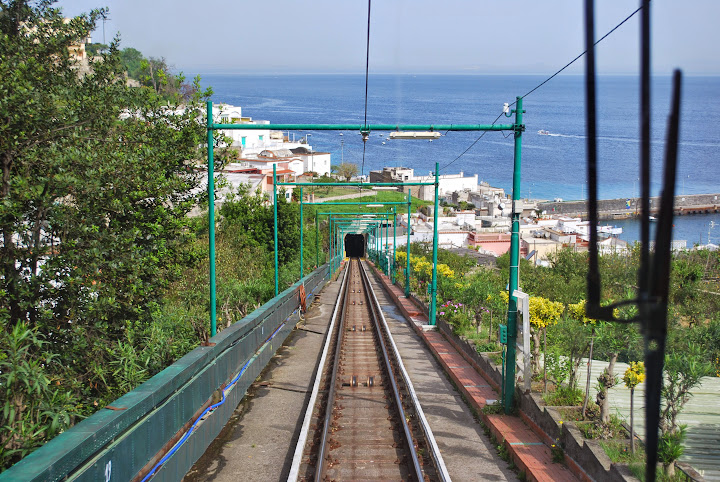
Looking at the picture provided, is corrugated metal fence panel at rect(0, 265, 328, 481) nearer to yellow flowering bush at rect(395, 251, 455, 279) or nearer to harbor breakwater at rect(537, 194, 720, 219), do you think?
yellow flowering bush at rect(395, 251, 455, 279)

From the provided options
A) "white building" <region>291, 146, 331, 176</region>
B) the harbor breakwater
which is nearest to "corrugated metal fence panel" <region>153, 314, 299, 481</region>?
the harbor breakwater

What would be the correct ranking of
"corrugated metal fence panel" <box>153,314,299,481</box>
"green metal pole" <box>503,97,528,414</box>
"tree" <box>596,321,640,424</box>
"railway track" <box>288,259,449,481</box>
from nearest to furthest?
"corrugated metal fence panel" <box>153,314,299,481</box> < "tree" <box>596,321,640,424</box> < "railway track" <box>288,259,449,481</box> < "green metal pole" <box>503,97,528,414</box>

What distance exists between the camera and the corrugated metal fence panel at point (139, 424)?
159 inches

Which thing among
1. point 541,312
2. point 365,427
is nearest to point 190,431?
point 365,427

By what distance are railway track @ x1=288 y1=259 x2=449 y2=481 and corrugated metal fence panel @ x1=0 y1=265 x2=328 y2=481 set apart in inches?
52.9

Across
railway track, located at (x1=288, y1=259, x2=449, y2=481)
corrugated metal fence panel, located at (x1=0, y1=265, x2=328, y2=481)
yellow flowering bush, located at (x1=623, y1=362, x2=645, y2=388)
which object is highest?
yellow flowering bush, located at (x1=623, y1=362, x2=645, y2=388)

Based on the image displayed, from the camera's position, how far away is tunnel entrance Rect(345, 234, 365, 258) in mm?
97750

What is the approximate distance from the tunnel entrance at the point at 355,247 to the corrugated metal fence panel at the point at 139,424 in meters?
87.6

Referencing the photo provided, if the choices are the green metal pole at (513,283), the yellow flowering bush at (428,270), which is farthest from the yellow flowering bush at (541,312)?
the yellow flowering bush at (428,270)

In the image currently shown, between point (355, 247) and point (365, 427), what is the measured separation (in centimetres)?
8923

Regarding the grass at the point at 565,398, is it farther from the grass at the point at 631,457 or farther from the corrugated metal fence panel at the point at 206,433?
the corrugated metal fence panel at the point at 206,433

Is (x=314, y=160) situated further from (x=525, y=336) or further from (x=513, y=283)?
(x=525, y=336)

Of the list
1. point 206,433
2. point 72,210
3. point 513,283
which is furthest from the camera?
point 72,210

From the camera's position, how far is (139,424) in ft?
17.6
